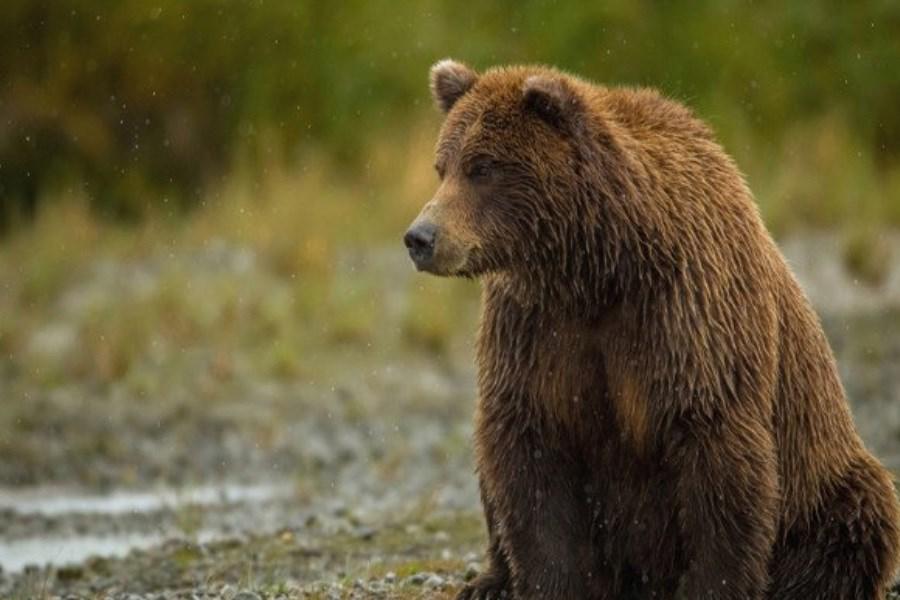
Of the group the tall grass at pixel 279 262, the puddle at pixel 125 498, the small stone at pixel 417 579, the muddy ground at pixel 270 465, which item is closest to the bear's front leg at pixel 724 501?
the muddy ground at pixel 270 465

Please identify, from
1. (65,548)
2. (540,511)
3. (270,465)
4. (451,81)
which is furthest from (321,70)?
(540,511)

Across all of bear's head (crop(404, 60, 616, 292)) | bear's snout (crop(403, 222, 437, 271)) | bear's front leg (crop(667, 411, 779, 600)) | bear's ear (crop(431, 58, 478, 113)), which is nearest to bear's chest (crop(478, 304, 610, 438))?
bear's head (crop(404, 60, 616, 292))

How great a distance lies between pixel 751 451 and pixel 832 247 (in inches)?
417

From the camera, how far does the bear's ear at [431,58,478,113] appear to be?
6617 mm

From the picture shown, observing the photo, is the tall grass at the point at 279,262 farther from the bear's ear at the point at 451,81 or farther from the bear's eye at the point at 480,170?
the bear's eye at the point at 480,170

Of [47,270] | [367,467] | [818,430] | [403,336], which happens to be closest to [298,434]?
[367,467]

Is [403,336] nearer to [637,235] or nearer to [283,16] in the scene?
[283,16]

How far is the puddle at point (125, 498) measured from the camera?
36.0ft

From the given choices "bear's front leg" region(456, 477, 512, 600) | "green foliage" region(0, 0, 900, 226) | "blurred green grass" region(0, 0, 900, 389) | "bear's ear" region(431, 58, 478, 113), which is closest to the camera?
"bear's ear" region(431, 58, 478, 113)

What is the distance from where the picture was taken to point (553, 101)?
6.21 meters

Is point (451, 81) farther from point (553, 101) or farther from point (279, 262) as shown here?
point (279, 262)

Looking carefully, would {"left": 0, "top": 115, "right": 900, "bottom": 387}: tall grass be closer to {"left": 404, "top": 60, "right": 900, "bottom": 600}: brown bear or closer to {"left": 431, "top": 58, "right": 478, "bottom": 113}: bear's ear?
{"left": 431, "top": 58, "right": 478, "bottom": 113}: bear's ear

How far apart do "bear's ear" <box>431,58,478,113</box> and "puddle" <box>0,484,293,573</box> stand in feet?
12.3

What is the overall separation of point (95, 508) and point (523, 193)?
18.4ft
